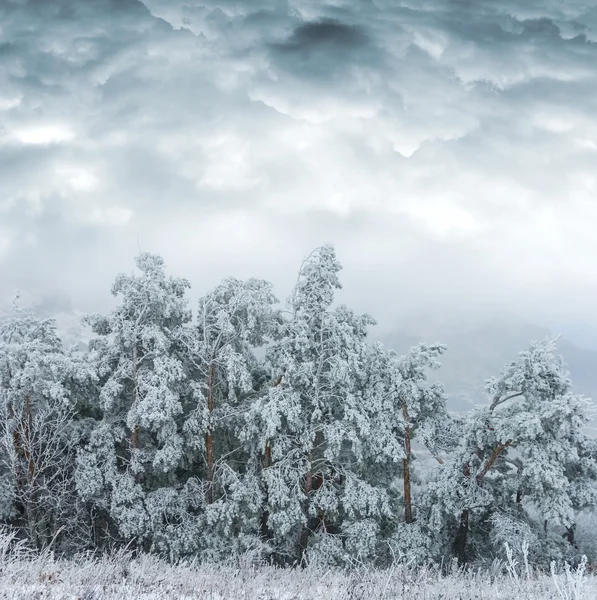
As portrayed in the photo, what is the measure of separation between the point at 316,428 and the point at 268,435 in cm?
198

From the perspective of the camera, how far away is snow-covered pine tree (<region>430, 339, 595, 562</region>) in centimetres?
1512

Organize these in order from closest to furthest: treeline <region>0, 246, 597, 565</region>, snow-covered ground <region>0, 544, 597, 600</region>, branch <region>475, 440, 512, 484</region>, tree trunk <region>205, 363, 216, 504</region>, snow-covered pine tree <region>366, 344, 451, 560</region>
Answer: snow-covered ground <region>0, 544, 597, 600</region> → treeline <region>0, 246, 597, 565</region> → branch <region>475, 440, 512, 484</region> → tree trunk <region>205, 363, 216, 504</region> → snow-covered pine tree <region>366, 344, 451, 560</region>

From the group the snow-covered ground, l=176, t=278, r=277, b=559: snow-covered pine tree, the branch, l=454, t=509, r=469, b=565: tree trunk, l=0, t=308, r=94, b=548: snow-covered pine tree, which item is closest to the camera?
the snow-covered ground

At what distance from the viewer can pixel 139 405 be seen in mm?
15484

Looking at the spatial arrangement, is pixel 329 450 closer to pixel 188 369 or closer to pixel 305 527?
pixel 305 527

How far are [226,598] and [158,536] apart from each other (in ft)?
36.8

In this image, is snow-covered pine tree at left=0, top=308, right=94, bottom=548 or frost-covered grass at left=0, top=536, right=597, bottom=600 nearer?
frost-covered grass at left=0, top=536, right=597, bottom=600

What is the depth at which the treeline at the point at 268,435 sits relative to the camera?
15.6m

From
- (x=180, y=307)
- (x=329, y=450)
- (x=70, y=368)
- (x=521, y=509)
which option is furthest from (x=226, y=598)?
(x=521, y=509)

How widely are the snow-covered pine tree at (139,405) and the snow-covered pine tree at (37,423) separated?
95 centimetres

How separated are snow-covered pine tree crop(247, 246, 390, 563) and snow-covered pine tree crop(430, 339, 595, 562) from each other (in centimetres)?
331

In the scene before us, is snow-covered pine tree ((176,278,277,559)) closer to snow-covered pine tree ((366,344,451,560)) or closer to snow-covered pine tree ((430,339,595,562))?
snow-covered pine tree ((366,344,451,560))

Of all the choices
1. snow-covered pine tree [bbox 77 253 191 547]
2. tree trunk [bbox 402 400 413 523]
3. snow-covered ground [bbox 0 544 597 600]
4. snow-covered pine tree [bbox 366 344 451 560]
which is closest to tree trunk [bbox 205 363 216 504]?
snow-covered pine tree [bbox 77 253 191 547]

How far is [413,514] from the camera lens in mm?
18891
